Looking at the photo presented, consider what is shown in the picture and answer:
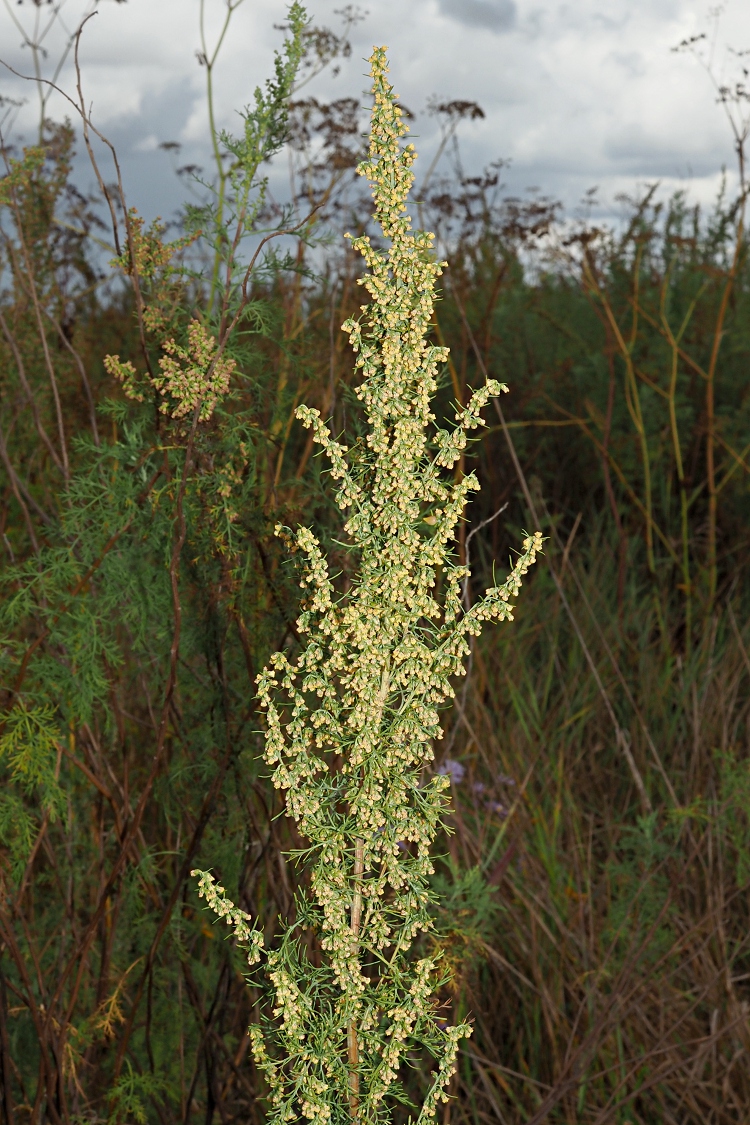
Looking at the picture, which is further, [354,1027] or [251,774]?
[251,774]

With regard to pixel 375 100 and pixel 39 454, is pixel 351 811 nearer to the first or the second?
pixel 375 100

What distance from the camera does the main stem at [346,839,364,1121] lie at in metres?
1.28

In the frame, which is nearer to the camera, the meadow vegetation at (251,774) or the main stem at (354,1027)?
the main stem at (354,1027)

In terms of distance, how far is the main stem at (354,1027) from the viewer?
1.28 meters

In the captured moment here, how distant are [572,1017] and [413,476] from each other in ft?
6.53

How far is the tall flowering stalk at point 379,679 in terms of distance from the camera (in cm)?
125

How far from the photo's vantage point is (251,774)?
1987 millimetres

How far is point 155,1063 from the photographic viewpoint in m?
2.29

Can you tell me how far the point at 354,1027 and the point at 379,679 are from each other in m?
0.44

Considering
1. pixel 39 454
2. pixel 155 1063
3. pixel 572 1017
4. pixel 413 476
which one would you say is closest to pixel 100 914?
pixel 155 1063

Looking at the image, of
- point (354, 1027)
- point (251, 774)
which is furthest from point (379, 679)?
point (251, 774)

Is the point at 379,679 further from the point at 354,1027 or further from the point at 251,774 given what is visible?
the point at 251,774

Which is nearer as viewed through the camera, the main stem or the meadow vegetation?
the main stem

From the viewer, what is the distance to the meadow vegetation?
1.81m
